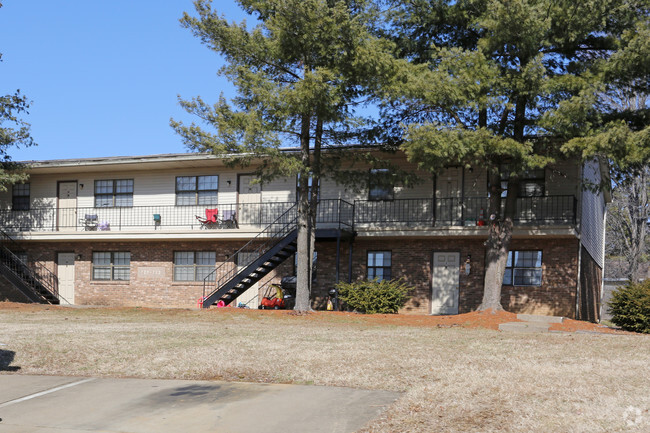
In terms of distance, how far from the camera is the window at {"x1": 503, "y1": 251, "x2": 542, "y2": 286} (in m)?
21.7

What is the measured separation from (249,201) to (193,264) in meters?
3.41

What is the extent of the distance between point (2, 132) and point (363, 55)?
15611mm

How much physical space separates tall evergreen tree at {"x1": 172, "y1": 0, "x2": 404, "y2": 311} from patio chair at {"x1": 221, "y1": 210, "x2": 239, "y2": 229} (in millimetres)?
5328

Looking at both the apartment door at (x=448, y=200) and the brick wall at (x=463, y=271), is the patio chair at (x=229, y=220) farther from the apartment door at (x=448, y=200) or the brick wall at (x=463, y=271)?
the apartment door at (x=448, y=200)

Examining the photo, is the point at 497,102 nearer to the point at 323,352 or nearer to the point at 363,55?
the point at 363,55

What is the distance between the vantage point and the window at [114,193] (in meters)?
27.4

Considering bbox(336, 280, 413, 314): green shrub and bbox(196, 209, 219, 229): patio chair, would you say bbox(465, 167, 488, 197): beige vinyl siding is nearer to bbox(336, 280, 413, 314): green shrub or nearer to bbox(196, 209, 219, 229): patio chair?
bbox(336, 280, 413, 314): green shrub

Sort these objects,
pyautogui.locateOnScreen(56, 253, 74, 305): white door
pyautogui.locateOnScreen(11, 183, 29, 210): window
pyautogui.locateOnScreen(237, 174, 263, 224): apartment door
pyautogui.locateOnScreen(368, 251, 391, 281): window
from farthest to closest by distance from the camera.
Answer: pyautogui.locateOnScreen(11, 183, 29, 210): window, pyautogui.locateOnScreen(56, 253, 74, 305): white door, pyautogui.locateOnScreen(237, 174, 263, 224): apartment door, pyautogui.locateOnScreen(368, 251, 391, 281): window

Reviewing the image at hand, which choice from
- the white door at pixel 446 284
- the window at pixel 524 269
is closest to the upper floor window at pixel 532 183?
the window at pixel 524 269

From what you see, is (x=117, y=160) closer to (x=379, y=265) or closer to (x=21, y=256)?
(x=21, y=256)

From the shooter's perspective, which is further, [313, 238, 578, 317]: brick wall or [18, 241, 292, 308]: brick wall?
[18, 241, 292, 308]: brick wall

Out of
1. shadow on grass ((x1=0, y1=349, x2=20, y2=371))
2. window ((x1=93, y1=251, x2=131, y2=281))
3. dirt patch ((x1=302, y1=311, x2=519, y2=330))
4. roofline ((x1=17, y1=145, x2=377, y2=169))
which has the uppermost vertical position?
roofline ((x1=17, y1=145, x2=377, y2=169))

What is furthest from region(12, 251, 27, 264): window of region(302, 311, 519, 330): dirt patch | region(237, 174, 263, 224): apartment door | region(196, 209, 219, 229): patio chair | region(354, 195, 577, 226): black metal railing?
region(302, 311, 519, 330): dirt patch

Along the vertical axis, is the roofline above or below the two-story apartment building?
above
